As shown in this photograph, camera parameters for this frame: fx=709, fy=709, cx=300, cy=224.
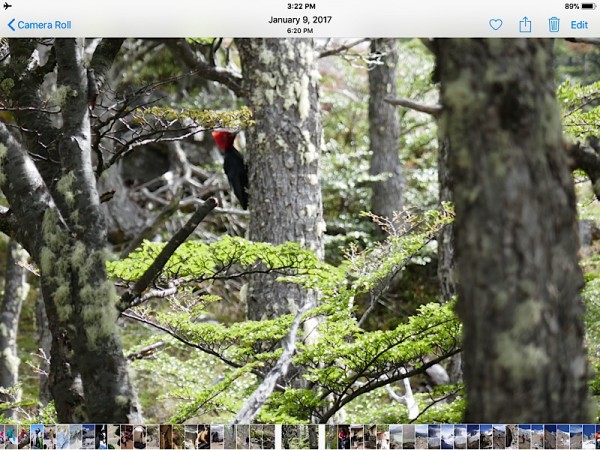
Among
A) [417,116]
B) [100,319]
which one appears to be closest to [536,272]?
[100,319]

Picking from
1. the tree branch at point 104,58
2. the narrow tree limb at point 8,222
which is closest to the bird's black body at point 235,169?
the tree branch at point 104,58

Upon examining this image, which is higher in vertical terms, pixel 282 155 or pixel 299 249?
pixel 282 155

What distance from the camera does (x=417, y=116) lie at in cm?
616

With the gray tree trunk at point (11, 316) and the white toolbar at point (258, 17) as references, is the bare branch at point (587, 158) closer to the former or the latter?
the white toolbar at point (258, 17)

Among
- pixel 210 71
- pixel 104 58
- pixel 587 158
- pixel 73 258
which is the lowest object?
pixel 73 258

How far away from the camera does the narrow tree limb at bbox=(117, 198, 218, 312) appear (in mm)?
1166

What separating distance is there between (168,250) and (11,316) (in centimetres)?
262

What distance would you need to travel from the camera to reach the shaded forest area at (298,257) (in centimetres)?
77

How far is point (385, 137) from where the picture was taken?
16.2 ft

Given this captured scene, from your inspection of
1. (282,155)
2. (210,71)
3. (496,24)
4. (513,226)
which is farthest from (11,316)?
(513,226)

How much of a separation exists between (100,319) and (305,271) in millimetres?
685

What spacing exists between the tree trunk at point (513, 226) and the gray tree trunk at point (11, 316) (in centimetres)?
300

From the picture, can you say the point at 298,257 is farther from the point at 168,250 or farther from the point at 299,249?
the point at 168,250

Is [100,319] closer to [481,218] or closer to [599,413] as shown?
[481,218]
